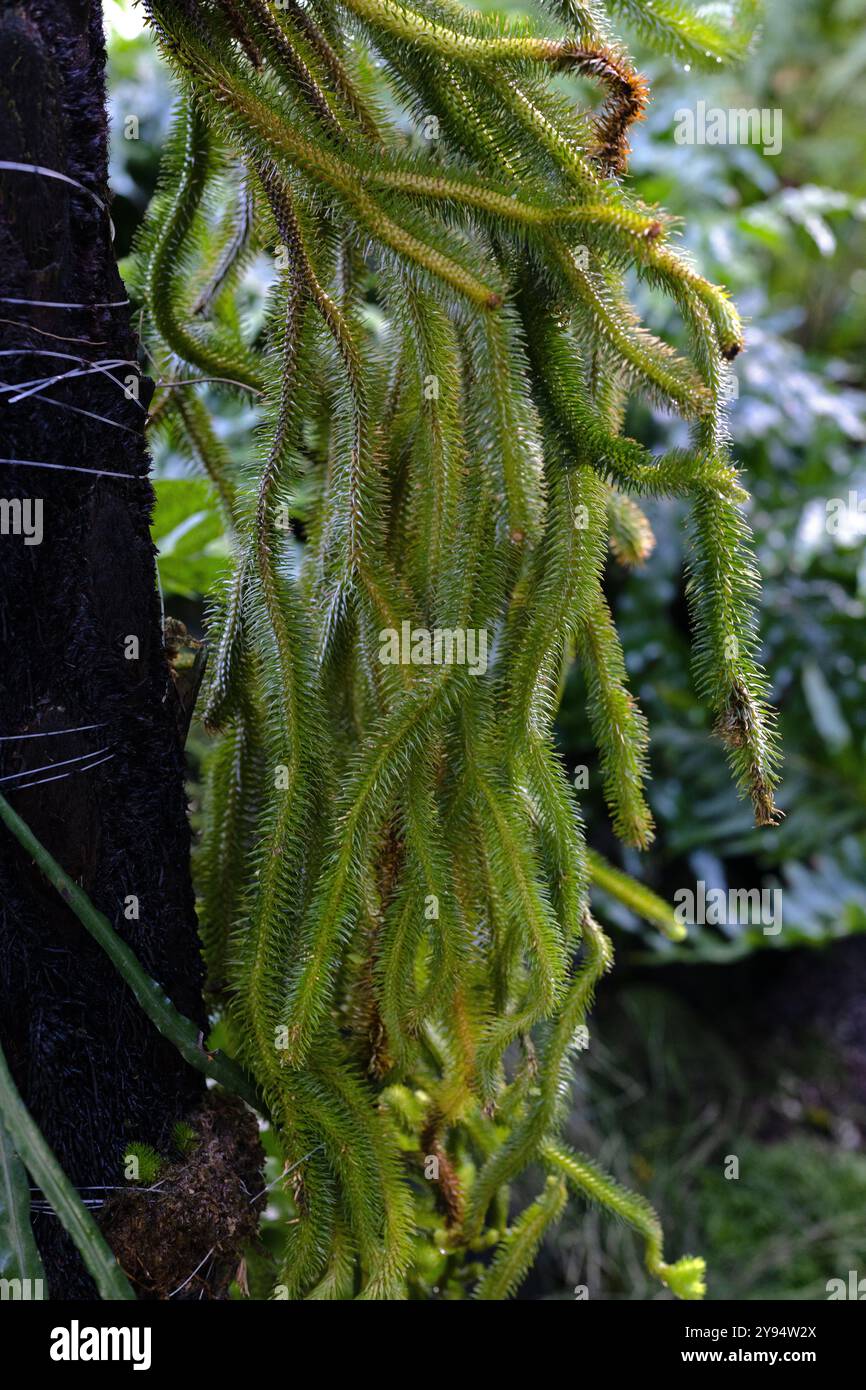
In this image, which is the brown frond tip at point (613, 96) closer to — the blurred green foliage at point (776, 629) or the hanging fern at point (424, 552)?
the hanging fern at point (424, 552)

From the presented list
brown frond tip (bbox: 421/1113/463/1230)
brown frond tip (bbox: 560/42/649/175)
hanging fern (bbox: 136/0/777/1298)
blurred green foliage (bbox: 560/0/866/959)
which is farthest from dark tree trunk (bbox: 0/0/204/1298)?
blurred green foliage (bbox: 560/0/866/959)

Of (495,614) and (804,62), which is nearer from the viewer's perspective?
(495,614)

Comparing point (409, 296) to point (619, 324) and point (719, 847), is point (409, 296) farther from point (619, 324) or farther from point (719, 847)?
point (719, 847)

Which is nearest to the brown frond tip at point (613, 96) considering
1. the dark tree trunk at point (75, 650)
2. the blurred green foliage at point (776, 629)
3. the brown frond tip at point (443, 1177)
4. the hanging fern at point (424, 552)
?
the hanging fern at point (424, 552)

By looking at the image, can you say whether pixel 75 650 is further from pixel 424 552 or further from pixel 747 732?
pixel 747 732

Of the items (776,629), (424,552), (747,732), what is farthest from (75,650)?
(776,629)
